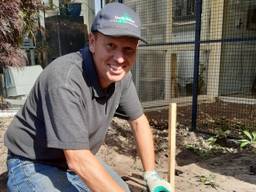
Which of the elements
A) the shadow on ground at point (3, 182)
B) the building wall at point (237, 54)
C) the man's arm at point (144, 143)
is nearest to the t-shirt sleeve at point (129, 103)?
the man's arm at point (144, 143)

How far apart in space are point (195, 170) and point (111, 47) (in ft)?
7.17

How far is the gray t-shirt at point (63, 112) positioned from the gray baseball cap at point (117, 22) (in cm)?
20

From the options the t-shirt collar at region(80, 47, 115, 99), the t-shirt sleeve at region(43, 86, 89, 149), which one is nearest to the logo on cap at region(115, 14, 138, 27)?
the t-shirt collar at region(80, 47, 115, 99)

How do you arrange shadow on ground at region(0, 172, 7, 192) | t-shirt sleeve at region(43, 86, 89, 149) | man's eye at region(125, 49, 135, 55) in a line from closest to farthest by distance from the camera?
t-shirt sleeve at region(43, 86, 89, 149)
man's eye at region(125, 49, 135, 55)
shadow on ground at region(0, 172, 7, 192)

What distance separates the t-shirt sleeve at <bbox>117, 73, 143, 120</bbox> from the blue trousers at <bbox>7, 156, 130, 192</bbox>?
515mm

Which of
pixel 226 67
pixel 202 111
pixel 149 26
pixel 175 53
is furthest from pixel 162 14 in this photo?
pixel 202 111

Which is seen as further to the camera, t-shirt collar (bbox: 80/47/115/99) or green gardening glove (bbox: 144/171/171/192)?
green gardening glove (bbox: 144/171/171/192)

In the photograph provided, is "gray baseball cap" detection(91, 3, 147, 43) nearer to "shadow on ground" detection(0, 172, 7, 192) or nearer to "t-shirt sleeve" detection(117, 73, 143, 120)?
"t-shirt sleeve" detection(117, 73, 143, 120)

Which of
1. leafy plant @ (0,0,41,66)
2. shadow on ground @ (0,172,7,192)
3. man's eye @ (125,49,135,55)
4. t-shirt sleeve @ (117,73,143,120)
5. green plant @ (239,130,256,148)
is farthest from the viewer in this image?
leafy plant @ (0,0,41,66)

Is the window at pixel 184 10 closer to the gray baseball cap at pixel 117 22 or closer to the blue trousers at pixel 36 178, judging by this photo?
the gray baseball cap at pixel 117 22

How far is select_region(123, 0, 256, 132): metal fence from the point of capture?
5684mm

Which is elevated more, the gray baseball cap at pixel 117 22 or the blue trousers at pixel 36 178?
the gray baseball cap at pixel 117 22

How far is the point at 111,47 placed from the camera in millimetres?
1648

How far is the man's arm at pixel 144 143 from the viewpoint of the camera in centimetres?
217
